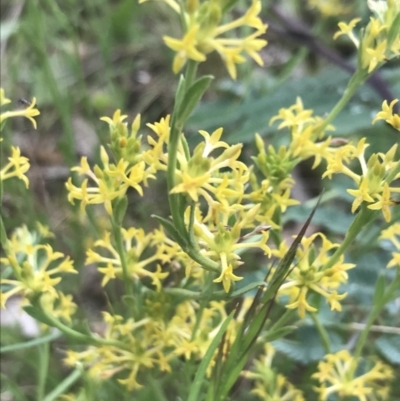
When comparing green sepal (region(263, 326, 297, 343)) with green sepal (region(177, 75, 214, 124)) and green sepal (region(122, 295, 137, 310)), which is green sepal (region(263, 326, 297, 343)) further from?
green sepal (region(177, 75, 214, 124))

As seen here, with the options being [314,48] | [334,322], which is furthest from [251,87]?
[334,322]

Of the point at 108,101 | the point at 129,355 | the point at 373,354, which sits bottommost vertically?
the point at 373,354

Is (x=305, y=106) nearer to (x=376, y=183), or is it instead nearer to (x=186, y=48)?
(x=376, y=183)

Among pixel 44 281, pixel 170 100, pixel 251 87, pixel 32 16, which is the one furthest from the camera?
pixel 170 100

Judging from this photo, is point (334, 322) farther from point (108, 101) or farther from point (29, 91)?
point (29, 91)

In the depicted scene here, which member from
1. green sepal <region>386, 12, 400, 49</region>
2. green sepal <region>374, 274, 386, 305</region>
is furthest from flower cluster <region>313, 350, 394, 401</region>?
green sepal <region>386, 12, 400, 49</region>

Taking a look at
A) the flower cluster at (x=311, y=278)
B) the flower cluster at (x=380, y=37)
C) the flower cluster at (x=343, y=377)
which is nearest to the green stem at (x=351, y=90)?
the flower cluster at (x=380, y=37)

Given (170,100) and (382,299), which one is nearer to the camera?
(382,299)
